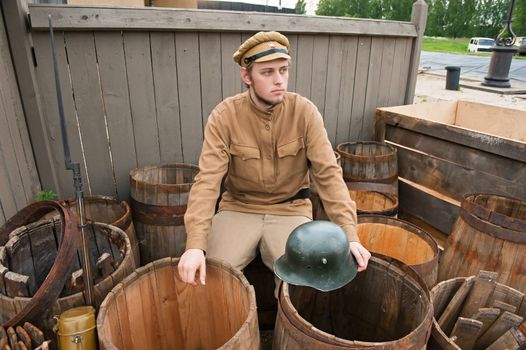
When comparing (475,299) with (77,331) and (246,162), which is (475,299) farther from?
(77,331)

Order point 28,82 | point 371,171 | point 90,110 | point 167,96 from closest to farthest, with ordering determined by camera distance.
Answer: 1. point 28,82
2. point 90,110
3. point 167,96
4. point 371,171

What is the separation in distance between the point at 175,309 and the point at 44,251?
94 cm

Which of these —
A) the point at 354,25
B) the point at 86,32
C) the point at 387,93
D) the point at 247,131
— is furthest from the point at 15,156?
the point at 387,93

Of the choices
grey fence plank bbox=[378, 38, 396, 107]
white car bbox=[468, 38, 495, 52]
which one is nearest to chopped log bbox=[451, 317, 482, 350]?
grey fence plank bbox=[378, 38, 396, 107]

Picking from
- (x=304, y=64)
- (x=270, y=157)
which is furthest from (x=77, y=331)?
(x=304, y=64)

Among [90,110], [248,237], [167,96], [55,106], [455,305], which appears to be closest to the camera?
[455,305]

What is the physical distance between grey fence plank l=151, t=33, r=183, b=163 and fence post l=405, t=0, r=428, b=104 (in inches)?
122

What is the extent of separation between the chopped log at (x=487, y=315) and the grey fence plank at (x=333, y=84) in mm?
2852

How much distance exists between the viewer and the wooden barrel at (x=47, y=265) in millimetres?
1736

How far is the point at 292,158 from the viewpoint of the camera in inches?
101

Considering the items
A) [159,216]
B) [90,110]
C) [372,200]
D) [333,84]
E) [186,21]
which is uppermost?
[186,21]

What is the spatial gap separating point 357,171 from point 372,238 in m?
0.99

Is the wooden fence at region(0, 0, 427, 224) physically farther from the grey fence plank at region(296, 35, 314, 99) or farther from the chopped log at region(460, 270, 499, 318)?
the chopped log at region(460, 270, 499, 318)

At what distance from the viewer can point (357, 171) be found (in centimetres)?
387
